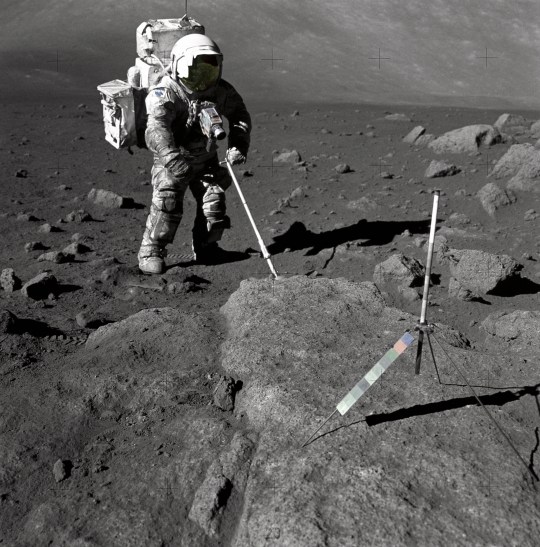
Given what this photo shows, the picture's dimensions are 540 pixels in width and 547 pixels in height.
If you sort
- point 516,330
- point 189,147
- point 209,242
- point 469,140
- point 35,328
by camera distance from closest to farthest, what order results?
point 516,330, point 35,328, point 189,147, point 209,242, point 469,140

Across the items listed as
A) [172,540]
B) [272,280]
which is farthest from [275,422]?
[272,280]

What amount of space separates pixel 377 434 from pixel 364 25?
1402cm

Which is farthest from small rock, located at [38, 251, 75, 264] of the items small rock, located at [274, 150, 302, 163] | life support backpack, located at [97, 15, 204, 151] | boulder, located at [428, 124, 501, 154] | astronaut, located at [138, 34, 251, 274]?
boulder, located at [428, 124, 501, 154]

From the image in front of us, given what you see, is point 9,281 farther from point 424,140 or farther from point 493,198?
point 424,140

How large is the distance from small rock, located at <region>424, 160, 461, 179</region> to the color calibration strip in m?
5.26

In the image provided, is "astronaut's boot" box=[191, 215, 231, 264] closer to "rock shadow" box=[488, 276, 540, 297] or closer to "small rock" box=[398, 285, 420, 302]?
"small rock" box=[398, 285, 420, 302]

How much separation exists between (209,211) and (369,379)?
3.36m

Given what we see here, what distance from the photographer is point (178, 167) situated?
5387 mm

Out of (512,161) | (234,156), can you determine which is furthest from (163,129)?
(512,161)

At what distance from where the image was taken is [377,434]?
114 inches

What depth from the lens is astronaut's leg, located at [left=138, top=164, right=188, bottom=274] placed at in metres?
5.59

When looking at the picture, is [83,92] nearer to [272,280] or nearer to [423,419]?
[272,280]

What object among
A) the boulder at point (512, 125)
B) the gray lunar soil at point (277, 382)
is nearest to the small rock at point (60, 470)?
the gray lunar soil at point (277, 382)

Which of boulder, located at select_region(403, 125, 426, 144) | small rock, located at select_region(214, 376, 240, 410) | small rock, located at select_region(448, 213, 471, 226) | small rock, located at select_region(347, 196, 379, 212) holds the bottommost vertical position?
boulder, located at select_region(403, 125, 426, 144)
